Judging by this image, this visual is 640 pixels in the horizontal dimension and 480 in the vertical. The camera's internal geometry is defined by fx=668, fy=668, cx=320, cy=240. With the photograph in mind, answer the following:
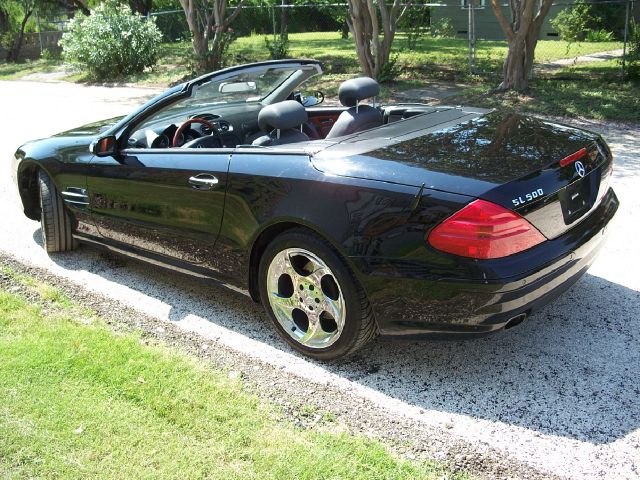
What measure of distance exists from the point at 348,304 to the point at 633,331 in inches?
67.1

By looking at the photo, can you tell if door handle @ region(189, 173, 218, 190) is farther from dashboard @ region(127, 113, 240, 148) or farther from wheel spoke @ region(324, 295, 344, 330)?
wheel spoke @ region(324, 295, 344, 330)

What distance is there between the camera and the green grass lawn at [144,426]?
2.77 meters

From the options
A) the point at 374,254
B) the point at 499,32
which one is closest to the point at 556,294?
the point at 374,254

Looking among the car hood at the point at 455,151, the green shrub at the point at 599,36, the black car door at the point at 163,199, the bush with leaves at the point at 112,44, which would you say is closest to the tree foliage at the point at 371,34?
the bush with leaves at the point at 112,44

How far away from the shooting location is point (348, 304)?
3311 millimetres

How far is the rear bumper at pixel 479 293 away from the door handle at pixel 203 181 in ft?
3.78

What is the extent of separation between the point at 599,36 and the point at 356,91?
65.6 ft

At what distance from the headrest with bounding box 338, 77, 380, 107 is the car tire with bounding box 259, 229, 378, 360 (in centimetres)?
116

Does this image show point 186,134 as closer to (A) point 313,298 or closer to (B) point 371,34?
(A) point 313,298

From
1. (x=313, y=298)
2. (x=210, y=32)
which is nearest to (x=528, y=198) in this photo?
(x=313, y=298)

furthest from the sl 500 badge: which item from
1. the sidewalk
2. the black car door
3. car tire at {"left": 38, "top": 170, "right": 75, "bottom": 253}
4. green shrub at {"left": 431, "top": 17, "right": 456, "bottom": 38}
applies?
green shrub at {"left": 431, "top": 17, "right": 456, "bottom": 38}

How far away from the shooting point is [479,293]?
9.77ft

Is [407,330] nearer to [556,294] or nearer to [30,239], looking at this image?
[556,294]

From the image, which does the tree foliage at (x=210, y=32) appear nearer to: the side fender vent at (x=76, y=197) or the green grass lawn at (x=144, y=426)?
the side fender vent at (x=76, y=197)
